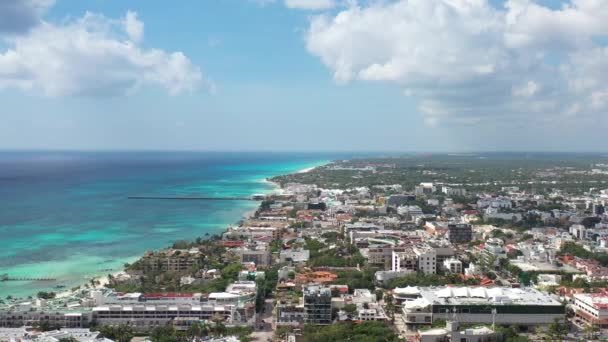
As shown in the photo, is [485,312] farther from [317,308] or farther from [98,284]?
[98,284]

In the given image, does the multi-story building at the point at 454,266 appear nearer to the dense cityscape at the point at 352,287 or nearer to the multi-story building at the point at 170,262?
the dense cityscape at the point at 352,287

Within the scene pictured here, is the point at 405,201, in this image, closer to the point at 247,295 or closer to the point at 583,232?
the point at 583,232

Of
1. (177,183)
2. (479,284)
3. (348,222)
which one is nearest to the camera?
(479,284)

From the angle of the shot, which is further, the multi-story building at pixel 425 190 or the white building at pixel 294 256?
the multi-story building at pixel 425 190

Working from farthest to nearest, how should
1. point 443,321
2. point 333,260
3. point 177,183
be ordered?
1. point 177,183
2. point 333,260
3. point 443,321

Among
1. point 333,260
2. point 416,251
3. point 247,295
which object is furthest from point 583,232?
point 247,295

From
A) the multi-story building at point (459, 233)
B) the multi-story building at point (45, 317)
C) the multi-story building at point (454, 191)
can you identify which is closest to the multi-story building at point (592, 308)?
the multi-story building at point (459, 233)

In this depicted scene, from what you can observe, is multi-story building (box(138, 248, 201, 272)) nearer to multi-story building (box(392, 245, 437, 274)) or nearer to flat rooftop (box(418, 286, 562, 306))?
multi-story building (box(392, 245, 437, 274))
